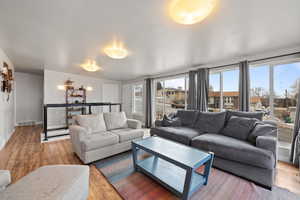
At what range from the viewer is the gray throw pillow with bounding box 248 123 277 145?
82.0 inches

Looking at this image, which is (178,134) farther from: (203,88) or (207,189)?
(203,88)

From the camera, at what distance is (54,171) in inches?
51.9

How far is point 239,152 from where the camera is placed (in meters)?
1.92

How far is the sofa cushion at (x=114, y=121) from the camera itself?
3.11 metres

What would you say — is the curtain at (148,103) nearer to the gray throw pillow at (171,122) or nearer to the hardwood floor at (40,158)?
the gray throw pillow at (171,122)

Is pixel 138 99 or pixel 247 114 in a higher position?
pixel 138 99

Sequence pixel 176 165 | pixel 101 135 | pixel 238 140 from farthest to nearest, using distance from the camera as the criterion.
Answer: pixel 101 135 < pixel 238 140 < pixel 176 165

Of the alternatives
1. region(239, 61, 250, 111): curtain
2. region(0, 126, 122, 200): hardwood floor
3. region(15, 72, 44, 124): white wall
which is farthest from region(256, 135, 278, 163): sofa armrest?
region(15, 72, 44, 124): white wall

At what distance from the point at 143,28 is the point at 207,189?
2.52 meters

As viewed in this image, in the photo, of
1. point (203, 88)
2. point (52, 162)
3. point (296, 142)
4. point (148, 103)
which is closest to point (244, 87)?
point (203, 88)

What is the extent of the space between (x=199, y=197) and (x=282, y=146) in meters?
2.49

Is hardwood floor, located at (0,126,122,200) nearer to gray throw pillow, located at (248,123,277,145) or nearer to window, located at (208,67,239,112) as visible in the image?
gray throw pillow, located at (248,123,277,145)

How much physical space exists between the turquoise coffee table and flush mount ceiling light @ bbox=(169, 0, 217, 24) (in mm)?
1694

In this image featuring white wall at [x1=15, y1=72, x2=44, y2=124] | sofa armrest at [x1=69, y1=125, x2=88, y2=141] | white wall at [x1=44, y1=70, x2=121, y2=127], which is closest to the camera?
sofa armrest at [x1=69, y1=125, x2=88, y2=141]
